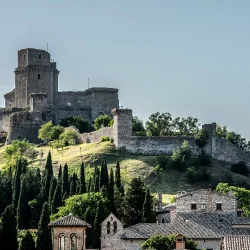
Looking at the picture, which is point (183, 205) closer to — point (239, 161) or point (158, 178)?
point (158, 178)

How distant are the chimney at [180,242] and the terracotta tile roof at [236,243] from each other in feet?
40.6

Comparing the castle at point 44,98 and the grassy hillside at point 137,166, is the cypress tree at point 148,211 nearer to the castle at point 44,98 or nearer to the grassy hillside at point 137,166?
the grassy hillside at point 137,166

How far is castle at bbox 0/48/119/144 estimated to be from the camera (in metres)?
158

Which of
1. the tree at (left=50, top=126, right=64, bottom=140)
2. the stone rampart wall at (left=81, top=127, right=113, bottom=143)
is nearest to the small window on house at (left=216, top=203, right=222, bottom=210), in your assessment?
the stone rampart wall at (left=81, top=127, right=113, bottom=143)

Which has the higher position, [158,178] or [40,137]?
[40,137]

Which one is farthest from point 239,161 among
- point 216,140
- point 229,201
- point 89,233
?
point 89,233

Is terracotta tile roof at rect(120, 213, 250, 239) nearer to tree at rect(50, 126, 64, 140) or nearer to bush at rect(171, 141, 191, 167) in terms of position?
bush at rect(171, 141, 191, 167)

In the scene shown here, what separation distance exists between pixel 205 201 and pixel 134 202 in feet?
24.8

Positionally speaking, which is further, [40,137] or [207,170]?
[40,137]

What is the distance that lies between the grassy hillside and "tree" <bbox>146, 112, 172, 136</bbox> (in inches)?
419

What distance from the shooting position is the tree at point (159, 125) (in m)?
142

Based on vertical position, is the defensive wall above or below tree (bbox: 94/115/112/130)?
below

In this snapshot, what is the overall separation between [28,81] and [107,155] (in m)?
42.0

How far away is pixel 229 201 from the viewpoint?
90500 mm
